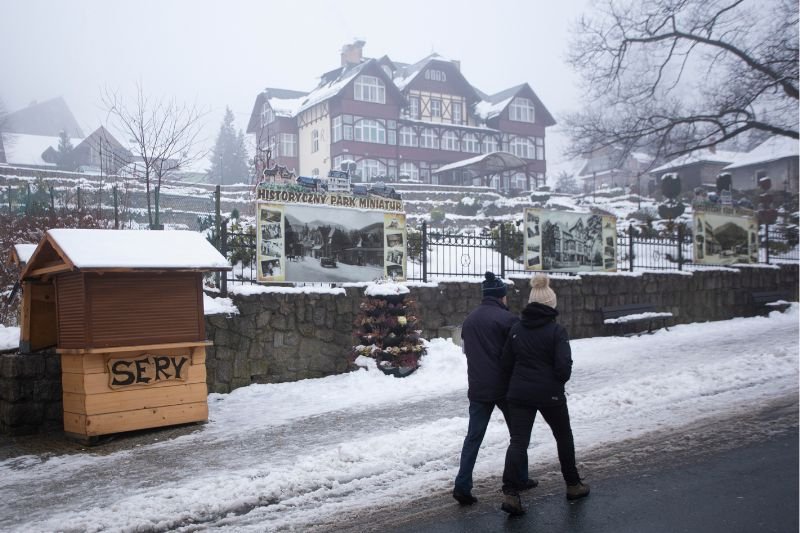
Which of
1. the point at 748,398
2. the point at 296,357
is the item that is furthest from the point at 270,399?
the point at 748,398

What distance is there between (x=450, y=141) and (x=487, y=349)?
49.6 m

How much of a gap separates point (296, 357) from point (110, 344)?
3870 millimetres

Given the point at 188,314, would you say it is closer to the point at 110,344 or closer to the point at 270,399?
the point at 110,344

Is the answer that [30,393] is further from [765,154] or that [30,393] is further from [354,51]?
[765,154]

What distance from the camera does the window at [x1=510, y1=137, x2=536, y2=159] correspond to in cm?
5722

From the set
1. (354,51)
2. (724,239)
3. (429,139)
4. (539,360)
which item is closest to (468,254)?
(539,360)

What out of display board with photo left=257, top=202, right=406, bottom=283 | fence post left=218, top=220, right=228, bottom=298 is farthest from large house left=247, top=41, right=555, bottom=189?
fence post left=218, top=220, right=228, bottom=298

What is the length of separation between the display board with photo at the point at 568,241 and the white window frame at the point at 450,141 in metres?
37.7

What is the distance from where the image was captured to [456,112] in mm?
55500

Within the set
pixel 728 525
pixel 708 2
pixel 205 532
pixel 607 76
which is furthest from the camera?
pixel 607 76

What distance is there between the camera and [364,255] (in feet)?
40.4

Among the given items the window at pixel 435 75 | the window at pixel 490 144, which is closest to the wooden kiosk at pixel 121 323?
the window at pixel 435 75

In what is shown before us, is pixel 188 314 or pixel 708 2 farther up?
pixel 708 2

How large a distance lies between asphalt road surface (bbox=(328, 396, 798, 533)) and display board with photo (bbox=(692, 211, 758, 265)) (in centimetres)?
1287
